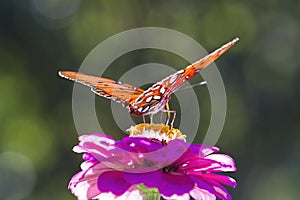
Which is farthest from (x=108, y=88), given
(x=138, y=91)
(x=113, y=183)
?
(x=113, y=183)

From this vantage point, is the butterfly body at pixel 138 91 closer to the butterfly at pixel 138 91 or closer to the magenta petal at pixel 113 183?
the butterfly at pixel 138 91

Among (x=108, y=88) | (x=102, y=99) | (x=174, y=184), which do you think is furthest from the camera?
(x=102, y=99)

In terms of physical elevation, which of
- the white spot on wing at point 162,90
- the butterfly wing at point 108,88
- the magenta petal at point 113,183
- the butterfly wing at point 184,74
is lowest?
the magenta petal at point 113,183

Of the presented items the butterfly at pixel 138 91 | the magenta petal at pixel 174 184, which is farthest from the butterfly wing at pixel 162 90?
the magenta petal at pixel 174 184

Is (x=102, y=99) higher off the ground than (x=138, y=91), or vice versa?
(x=102, y=99)

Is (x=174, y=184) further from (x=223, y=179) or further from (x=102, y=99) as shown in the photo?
(x=102, y=99)

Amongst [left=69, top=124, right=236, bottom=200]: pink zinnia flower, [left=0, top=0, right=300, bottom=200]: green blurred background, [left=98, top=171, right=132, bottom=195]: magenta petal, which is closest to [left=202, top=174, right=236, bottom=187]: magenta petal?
[left=69, top=124, right=236, bottom=200]: pink zinnia flower
